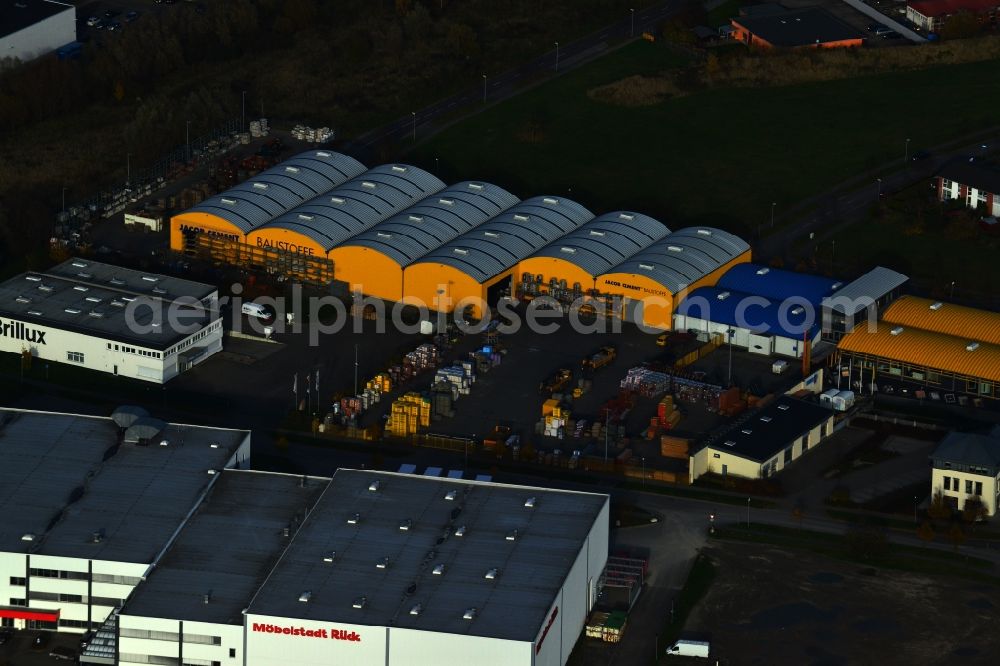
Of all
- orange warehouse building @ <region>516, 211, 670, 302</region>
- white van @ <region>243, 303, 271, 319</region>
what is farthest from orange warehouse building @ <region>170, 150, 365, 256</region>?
orange warehouse building @ <region>516, 211, 670, 302</region>

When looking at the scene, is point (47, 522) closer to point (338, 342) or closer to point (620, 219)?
point (338, 342)

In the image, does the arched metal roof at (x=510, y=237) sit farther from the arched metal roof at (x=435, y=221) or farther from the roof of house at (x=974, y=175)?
the roof of house at (x=974, y=175)

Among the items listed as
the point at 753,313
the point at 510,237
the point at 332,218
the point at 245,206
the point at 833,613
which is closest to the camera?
the point at 833,613

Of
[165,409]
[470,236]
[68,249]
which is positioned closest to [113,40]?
[68,249]

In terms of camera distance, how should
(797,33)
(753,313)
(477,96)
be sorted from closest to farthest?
(753,313) < (477,96) < (797,33)

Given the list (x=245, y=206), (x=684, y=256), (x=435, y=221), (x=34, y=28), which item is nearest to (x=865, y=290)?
(x=684, y=256)

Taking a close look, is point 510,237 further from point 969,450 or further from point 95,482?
point 95,482
